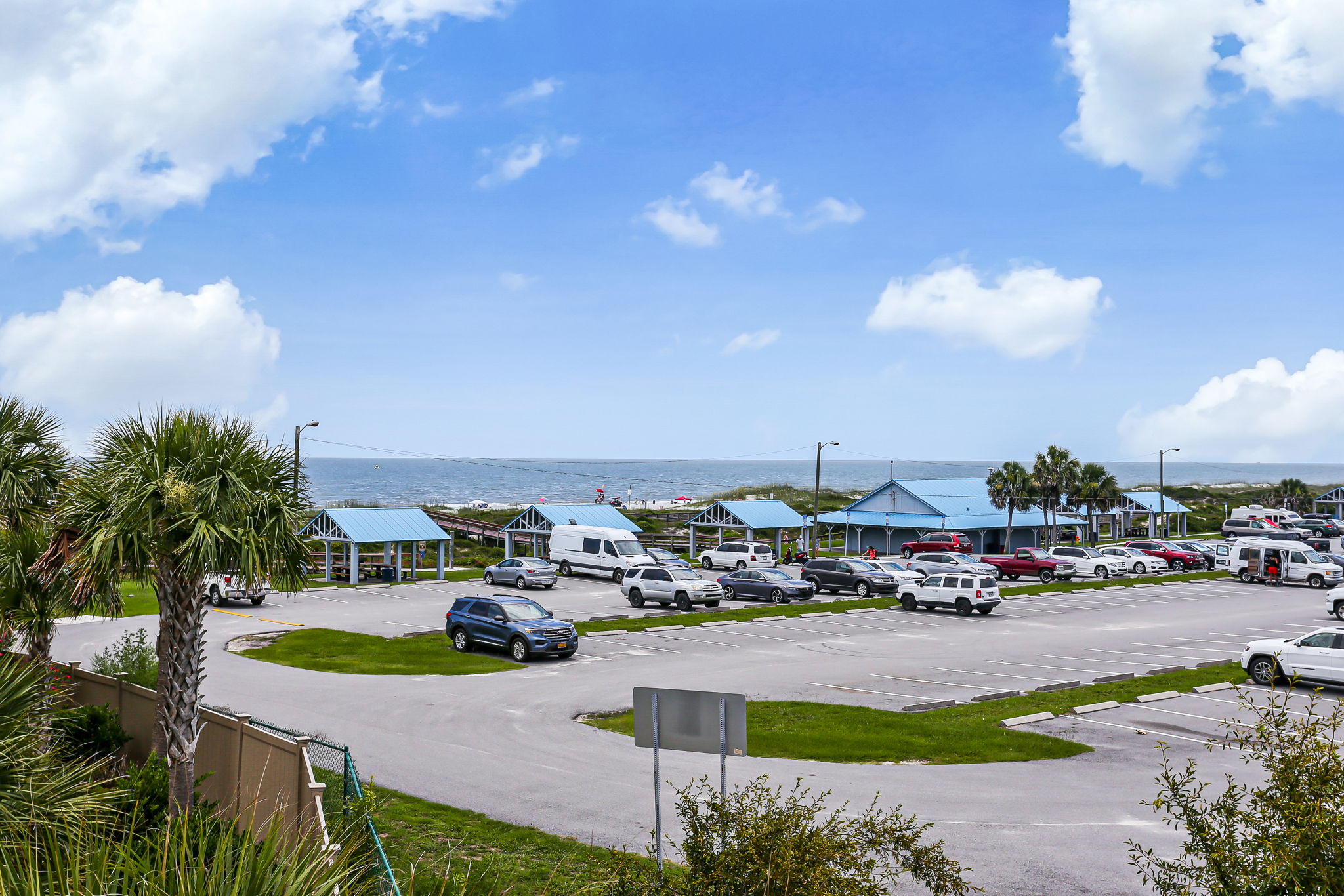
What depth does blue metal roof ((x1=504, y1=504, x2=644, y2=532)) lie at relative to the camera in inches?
2124

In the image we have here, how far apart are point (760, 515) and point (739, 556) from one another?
9047 mm

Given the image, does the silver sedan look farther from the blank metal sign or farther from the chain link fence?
the blank metal sign

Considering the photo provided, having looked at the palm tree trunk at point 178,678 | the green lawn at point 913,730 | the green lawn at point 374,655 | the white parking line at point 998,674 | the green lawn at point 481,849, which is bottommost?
the green lawn at point 374,655

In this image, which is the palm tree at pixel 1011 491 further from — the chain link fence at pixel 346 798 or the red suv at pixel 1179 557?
the chain link fence at pixel 346 798

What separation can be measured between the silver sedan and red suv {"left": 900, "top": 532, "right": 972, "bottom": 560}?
24439mm

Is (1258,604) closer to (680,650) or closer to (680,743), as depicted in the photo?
(680,650)

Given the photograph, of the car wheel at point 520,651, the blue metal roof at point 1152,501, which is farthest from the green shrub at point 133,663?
the blue metal roof at point 1152,501

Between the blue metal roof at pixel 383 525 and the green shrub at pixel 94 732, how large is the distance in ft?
104

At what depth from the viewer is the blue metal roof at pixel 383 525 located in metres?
47.0

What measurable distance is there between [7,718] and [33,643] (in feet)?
21.9

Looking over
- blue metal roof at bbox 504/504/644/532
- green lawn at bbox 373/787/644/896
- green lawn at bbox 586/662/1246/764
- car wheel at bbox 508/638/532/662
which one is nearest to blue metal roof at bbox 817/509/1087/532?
blue metal roof at bbox 504/504/644/532

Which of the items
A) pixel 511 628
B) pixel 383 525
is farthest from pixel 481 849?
pixel 383 525

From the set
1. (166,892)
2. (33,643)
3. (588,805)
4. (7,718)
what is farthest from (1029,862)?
(33,643)

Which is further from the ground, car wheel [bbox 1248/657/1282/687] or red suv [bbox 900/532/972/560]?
red suv [bbox 900/532/972/560]
